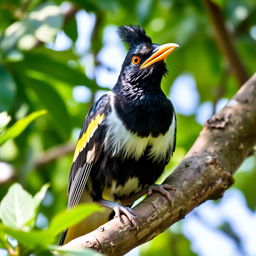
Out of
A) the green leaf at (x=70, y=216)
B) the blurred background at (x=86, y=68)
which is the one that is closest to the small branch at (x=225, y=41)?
the blurred background at (x=86, y=68)

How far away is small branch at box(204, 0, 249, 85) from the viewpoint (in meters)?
5.58

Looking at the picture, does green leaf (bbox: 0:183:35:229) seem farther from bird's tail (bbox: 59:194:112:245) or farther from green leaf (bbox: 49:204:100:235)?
bird's tail (bbox: 59:194:112:245)

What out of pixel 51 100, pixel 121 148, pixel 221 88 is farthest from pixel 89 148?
pixel 221 88

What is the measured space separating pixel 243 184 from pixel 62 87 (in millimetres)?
2406

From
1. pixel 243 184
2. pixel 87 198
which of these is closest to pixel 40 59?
pixel 87 198

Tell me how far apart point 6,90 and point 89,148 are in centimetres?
75

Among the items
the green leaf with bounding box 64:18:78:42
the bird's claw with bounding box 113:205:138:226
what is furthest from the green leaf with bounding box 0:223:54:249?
the green leaf with bounding box 64:18:78:42

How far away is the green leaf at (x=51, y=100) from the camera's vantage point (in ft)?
16.9

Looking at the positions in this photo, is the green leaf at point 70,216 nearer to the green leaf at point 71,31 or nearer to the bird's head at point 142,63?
the bird's head at point 142,63

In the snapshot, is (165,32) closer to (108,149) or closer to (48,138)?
(48,138)

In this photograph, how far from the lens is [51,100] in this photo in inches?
205

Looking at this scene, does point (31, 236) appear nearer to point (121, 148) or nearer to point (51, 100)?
point (121, 148)

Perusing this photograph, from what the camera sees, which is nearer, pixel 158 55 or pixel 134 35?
pixel 158 55

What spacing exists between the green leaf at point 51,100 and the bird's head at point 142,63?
556 millimetres
